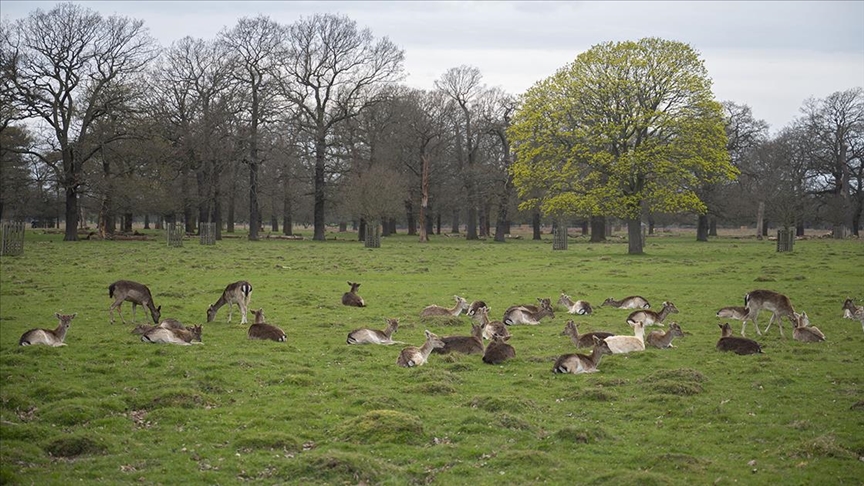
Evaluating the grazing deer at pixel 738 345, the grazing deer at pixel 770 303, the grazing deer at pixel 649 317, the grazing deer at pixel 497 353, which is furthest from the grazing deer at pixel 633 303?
the grazing deer at pixel 497 353

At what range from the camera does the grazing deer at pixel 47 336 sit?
47.3ft

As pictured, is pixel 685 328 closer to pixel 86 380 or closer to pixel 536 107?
pixel 86 380

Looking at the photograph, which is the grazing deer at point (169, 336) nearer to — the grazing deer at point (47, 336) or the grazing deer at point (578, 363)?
the grazing deer at point (47, 336)

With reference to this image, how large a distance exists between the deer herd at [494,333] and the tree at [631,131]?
24.5 m

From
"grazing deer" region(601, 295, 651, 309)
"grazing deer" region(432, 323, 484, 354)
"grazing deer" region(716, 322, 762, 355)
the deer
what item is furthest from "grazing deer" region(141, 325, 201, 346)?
"grazing deer" region(601, 295, 651, 309)

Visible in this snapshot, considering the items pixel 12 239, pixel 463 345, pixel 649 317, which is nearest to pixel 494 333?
pixel 463 345

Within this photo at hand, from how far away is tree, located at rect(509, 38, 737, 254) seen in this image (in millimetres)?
43156

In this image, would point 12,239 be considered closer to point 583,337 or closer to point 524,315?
point 524,315

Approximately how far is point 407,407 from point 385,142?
209 ft

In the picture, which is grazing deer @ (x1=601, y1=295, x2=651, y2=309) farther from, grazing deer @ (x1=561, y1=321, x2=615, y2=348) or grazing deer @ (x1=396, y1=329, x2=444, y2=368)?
grazing deer @ (x1=396, y1=329, x2=444, y2=368)

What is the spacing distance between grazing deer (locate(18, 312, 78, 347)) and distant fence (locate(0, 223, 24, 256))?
25970 mm

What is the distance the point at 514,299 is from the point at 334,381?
12.4 metres

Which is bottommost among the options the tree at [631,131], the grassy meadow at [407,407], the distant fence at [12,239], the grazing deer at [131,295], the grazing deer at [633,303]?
the grassy meadow at [407,407]

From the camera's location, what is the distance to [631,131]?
44.5 meters
